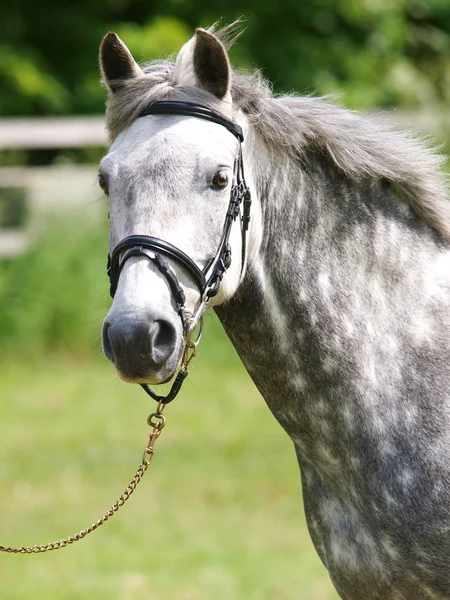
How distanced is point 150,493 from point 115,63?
4.31 metres

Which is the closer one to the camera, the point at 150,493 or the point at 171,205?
the point at 171,205

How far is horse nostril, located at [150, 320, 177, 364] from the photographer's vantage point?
245cm

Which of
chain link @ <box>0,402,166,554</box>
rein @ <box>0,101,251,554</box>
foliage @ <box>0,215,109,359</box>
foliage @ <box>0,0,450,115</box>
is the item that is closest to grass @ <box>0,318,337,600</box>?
foliage @ <box>0,215,109,359</box>

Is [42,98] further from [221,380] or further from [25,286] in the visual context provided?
[221,380]

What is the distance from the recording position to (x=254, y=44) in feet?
44.8

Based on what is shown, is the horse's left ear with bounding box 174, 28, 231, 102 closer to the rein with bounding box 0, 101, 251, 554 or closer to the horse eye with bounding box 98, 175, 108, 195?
the rein with bounding box 0, 101, 251, 554

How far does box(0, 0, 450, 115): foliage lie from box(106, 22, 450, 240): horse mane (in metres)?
9.84

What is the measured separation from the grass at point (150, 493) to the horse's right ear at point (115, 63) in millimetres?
1372

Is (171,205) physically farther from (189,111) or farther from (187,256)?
(189,111)

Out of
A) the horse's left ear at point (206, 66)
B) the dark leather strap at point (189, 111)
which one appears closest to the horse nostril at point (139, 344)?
the dark leather strap at point (189, 111)

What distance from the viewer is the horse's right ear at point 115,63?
2797mm

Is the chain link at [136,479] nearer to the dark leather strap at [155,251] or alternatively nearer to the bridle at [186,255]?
the bridle at [186,255]

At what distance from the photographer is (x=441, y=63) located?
1481 cm

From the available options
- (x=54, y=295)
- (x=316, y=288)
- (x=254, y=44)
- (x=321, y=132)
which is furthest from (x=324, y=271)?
(x=254, y=44)
